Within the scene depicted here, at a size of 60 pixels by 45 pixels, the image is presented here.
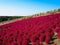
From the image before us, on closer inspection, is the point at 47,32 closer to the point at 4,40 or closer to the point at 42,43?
the point at 42,43

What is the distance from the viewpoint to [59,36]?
943cm

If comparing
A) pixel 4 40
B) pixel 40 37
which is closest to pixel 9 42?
pixel 4 40

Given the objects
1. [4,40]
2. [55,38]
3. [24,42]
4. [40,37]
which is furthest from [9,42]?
[55,38]

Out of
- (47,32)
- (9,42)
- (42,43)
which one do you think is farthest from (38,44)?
(9,42)

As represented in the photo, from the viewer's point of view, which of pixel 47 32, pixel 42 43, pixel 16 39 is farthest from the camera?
pixel 16 39

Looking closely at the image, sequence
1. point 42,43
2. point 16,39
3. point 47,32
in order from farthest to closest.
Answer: point 16,39 < point 47,32 < point 42,43

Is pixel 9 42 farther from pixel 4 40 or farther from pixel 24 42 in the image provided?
pixel 24 42

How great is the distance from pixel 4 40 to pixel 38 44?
2474mm

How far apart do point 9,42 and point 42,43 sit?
2117 millimetres

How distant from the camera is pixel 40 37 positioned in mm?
9531

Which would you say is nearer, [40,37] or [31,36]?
[40,37]

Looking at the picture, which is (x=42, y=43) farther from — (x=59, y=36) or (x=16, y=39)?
(x=16, y=39)

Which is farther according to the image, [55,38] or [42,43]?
[55,38]

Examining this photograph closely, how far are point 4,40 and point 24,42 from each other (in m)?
1.78
